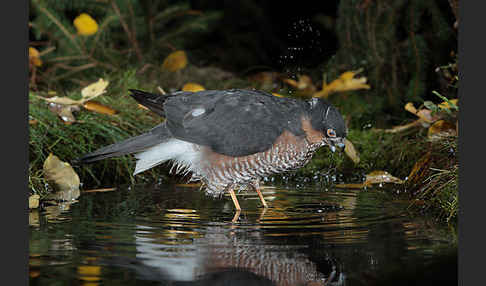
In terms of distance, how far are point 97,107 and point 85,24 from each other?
1.68 m

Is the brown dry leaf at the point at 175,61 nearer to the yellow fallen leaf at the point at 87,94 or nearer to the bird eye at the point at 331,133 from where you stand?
the yellow fallen leaf at the point at 87,94

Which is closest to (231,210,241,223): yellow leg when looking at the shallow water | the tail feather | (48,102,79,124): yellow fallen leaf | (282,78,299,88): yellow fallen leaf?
the shallow water

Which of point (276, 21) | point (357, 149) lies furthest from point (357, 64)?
point (276, 21)

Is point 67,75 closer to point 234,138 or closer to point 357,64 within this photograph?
point 357,64

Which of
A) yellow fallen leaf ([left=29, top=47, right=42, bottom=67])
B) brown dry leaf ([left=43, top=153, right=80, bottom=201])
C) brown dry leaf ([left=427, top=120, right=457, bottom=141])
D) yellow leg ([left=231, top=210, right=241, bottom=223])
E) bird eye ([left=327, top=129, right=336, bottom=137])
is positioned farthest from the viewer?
yellow fallen leaf ([left=29, top=47, right=42, bottom=67])

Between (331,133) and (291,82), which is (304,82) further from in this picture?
(331,133)

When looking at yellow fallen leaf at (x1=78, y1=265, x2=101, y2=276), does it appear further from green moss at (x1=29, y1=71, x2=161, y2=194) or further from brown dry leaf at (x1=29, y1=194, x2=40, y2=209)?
green moss at (x1=29, y1=71, x2=161, y2=194)

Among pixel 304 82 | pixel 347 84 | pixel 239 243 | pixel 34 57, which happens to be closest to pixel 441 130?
pixel 347 84

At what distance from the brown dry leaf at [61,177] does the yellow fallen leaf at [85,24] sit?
2.39 m

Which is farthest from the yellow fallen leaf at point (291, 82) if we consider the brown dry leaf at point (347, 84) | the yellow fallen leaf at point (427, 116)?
the yellow fallen leaf at point (427, 116)

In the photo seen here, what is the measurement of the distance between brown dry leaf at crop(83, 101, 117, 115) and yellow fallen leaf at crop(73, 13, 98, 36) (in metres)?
1.59

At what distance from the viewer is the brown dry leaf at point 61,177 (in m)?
4.67

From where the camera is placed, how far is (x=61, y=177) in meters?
4.76

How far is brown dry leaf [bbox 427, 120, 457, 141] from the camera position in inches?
192
